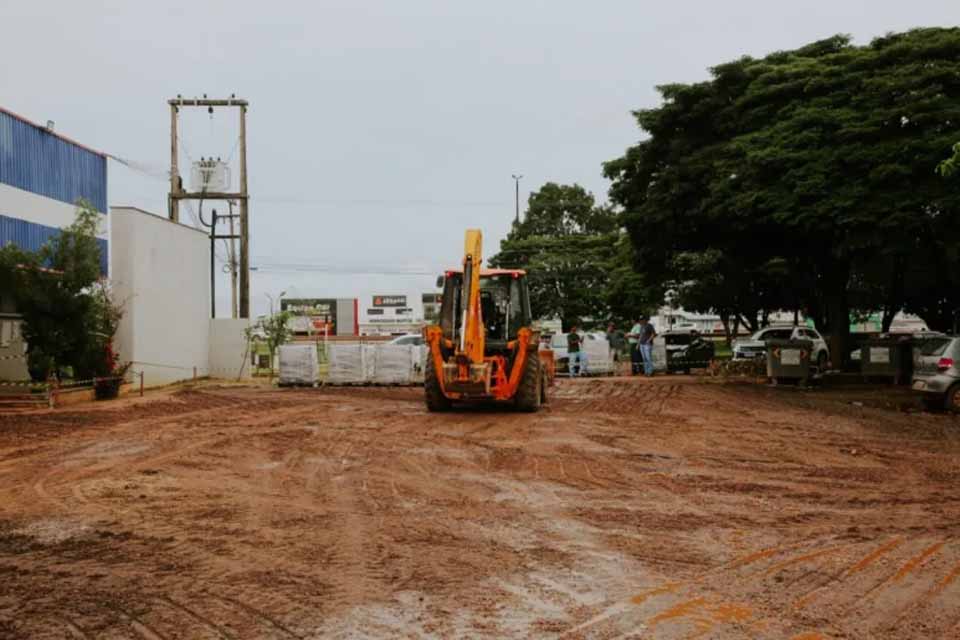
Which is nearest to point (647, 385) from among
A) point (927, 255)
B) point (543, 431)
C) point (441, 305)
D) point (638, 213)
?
point (638, 213)

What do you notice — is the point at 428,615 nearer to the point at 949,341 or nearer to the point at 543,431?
the point at 543,431

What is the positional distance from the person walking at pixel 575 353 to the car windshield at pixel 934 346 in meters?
14.8

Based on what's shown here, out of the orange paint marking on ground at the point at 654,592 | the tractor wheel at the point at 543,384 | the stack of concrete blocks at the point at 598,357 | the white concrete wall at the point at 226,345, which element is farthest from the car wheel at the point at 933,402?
the white concrete wall at the point at 226,345

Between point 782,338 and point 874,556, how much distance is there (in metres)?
27.7

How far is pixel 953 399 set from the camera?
54.8 feet

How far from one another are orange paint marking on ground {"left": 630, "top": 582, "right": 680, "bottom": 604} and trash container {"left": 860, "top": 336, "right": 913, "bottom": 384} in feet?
70.6

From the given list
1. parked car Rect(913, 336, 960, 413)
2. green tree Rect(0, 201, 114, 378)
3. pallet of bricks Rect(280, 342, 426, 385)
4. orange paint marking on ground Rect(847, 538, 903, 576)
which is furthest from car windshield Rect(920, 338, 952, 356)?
green tree Rect(0, 201, 114, 378)

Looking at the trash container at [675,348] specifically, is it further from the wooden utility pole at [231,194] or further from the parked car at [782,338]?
the wooden utility pole at [231,194]

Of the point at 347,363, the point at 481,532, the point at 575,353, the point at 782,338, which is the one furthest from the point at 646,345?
the point at 481,532

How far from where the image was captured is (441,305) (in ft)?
58.4

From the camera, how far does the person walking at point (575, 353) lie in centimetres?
3144

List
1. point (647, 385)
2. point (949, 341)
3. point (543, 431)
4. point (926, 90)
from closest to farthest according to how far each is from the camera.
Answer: point (543, 431) < point (949, 341) < point (926, 90) < point (647, 385)

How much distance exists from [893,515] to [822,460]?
3.46m

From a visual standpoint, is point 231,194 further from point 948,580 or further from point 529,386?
point 948,580
